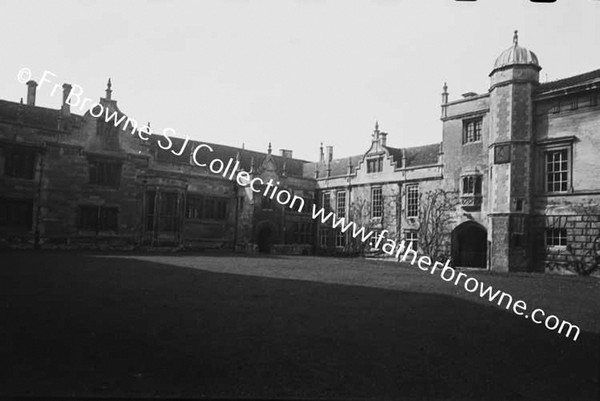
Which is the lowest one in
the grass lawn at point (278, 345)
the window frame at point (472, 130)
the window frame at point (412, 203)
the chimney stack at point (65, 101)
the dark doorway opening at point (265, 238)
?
the grass lawn at point (278, 345)

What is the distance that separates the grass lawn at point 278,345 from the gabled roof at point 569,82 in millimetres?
15260

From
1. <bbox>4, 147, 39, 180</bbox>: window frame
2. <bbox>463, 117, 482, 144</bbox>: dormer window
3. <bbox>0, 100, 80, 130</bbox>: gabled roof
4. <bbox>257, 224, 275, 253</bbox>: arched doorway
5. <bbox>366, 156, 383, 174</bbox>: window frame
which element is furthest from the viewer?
<bbox>257, 224, 275, 253</bbox>: arched doorway

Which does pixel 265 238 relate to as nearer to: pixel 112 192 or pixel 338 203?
pixel 338 203

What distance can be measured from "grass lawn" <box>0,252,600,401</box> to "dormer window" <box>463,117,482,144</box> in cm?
1735

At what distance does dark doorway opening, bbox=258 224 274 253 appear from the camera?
35.9 m

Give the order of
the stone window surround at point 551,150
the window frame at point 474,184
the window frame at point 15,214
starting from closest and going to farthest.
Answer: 1. the stone window surround at point 551,150
2. the window frame at point 15,214
3. the window frame at point 474,184

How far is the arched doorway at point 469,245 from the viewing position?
91.0 ft

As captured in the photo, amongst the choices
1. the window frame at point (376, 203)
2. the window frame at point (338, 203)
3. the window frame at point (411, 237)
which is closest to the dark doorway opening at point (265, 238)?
the window frame at point (338, 203)

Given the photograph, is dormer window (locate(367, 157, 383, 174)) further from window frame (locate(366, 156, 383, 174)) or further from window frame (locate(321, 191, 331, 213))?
window frame (locate(321, 191, 331, 213))

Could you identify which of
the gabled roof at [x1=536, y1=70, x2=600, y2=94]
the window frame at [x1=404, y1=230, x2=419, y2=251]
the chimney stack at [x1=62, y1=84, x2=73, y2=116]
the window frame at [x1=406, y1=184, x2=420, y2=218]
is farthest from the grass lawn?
the chimney stack at [x1=62, y1=84, x2=73, y2=116]

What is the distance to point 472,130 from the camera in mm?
27953

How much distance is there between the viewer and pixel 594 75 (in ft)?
76.0

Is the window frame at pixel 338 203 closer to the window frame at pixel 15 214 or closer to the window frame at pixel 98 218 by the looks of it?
the window frame at pixel 98 218

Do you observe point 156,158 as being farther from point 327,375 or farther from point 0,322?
point 327,375
